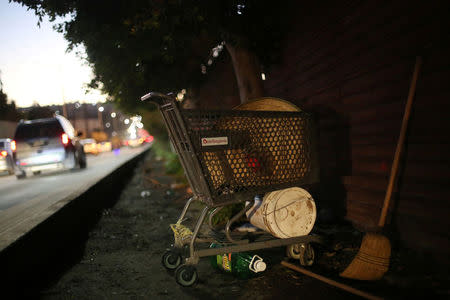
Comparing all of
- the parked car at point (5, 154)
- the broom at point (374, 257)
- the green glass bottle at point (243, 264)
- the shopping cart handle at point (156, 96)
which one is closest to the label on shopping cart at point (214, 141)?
the shopping cart handle at point (156, 96)

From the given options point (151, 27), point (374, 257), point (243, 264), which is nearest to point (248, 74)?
point (151, 27)

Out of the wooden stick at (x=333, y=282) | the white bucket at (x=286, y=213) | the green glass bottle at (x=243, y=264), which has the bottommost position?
the wooden stick at (x=333, y=282)

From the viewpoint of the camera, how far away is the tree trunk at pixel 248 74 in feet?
18.2

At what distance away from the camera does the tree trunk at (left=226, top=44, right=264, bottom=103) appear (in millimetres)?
5547

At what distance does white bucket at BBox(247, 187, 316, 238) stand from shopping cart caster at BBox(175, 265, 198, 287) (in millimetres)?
860

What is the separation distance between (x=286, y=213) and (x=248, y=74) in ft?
10.3

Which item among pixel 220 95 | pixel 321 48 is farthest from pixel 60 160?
pixel 321 48

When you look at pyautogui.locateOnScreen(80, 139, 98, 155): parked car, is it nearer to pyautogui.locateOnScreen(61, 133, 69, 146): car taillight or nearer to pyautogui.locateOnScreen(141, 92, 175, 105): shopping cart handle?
pyautogui.locateOnScreen(61, 133, 69, 146): car taillight

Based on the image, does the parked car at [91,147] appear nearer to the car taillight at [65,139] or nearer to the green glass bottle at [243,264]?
the car taillight at [65,139]

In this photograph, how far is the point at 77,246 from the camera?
4.20 meters

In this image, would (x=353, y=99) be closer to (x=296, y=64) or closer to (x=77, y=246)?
(x=296, y=64)

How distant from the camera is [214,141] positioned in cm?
280

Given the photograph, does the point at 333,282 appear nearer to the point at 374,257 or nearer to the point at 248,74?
the point at 374,257

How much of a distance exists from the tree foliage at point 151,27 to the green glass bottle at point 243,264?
3.63 m
